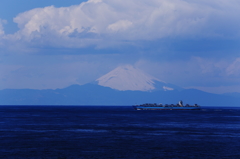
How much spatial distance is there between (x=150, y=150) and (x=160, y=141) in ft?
39.8

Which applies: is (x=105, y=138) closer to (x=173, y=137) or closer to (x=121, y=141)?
(x=121, y=141)

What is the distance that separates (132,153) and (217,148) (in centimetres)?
1623

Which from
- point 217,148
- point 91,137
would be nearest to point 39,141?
point 91,137

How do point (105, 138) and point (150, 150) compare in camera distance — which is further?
point (105, 138)

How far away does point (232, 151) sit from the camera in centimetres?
6356

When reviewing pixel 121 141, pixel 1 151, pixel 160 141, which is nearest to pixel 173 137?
pixel 160 141

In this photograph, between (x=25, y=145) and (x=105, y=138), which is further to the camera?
(x=105, y=138)

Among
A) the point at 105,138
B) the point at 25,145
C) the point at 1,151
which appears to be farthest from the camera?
the point at 105,138

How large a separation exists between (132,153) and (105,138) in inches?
796

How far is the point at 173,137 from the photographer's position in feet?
273

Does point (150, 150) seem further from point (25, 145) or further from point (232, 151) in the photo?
point (25, 145)

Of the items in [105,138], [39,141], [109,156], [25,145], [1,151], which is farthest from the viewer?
[105,138]

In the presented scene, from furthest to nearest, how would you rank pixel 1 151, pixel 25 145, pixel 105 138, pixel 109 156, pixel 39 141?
pixel 105 138
pixel 39 141
pixel 25 145
pixel 1 151
pixel 109 156

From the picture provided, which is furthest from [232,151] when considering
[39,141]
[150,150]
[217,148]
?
[39,141]
